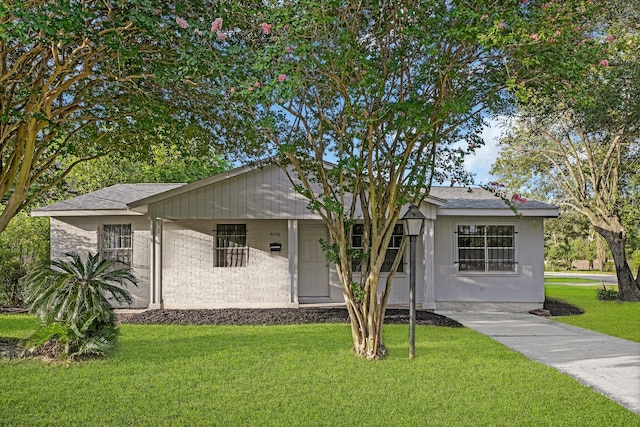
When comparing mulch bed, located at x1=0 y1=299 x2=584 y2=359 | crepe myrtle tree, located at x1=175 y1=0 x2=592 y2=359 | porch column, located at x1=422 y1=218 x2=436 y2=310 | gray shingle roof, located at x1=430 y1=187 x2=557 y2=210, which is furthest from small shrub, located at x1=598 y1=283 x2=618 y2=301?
crepe myrtle tree, located at x1=175 y1=0 x2=592 y2=359

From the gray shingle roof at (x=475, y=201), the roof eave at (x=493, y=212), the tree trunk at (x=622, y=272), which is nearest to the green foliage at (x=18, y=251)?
the roof eave at (x=493, y=212)

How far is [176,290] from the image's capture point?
41.4 ft

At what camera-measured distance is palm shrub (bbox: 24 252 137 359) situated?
6.87 meters

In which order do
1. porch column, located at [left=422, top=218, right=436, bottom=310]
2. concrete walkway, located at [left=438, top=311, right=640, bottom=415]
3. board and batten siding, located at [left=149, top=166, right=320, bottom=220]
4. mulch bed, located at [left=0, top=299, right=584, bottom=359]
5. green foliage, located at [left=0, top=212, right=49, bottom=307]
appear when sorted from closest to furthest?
concrete walkway, located at [left=438, top=311, right=640, bottom=415] < mulch bed, located at [left=0, top=299, right=584, bottom=359] < board and batten siding, located at [left=149, top=166, right=320, bottom=220] < porch column, located at [left=422, top=218, right=436, bottom=310] < green foliage, located at [left=0, top=212, right=49, bottom=307]

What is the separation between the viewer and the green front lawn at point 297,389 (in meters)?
4.69

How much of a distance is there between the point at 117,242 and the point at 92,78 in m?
5.63

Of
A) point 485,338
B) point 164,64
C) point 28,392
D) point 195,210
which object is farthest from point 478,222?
point 28,392

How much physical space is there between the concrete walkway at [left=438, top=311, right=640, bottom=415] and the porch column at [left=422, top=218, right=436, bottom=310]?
20.8 inches

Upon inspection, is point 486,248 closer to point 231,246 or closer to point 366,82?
point 231,246

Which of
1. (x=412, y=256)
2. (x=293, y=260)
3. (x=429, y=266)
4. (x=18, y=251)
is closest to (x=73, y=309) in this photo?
(x=412, y=256)

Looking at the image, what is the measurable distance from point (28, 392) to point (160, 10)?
4.60m

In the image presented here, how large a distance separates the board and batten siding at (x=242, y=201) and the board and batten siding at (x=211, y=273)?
38.0 inches

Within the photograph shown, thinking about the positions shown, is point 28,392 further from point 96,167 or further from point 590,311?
point 96,167

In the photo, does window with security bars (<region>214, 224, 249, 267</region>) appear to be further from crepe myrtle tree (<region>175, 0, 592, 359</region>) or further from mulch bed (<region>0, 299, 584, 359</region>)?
crepe myrtle tree (<region>175, 0, 592, 359</region>)
